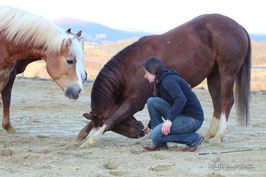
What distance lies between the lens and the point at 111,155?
14.7 ft

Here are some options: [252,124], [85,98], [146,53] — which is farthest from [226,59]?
[85,98]

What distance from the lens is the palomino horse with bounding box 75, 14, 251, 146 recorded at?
5355 millimetres

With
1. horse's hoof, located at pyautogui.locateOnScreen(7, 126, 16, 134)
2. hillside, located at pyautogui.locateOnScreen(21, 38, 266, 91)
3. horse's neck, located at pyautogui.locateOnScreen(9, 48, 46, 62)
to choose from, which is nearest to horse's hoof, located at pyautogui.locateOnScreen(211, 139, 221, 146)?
horse's neck, located at pyautogui.locateOnScreen(9, 48, 46, 62)

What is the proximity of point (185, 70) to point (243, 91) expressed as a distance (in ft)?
3.73

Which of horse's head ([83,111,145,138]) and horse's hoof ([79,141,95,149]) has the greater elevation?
horse's head ([83,111,145,138])

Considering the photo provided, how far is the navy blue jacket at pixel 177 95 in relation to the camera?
14.9 feet

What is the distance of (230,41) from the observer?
19.6ft

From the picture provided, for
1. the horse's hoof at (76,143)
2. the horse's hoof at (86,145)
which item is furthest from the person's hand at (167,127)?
the horse's hoof at (76,143)

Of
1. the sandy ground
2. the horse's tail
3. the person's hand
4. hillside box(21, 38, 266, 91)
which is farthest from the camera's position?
hillside box(21, 38, 266, 91)

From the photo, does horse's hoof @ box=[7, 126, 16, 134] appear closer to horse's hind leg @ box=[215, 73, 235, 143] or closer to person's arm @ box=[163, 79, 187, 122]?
person's arm @ box=[163, 79, 187, 122]

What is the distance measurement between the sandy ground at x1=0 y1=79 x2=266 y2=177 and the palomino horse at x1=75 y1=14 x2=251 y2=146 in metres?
0.33

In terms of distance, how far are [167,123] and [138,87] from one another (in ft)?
3.48

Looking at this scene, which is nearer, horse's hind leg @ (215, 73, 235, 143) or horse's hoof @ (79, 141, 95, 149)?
horse's hoof @ (79, 141, 95, 149)

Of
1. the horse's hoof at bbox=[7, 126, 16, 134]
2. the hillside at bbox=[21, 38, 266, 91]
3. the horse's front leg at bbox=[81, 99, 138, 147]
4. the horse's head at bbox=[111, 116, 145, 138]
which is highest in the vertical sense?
the horse's front leg at bbox=[81, 99, 138, 147]
